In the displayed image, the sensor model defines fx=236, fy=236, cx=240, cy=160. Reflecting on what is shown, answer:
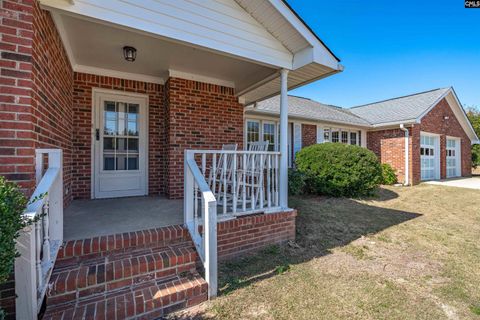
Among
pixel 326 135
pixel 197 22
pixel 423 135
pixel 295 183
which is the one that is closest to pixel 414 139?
pixel 423 135

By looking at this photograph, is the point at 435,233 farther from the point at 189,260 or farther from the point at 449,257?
the point at 189,260

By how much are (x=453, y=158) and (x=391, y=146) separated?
5.67m

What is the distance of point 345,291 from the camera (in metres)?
2.56

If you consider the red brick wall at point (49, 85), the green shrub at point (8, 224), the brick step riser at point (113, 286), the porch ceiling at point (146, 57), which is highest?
the porch ceiling at point (146, 57)

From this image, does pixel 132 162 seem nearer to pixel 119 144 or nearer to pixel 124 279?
pixel 119 144

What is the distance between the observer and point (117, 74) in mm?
4766

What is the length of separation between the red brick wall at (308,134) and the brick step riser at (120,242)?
334 inches

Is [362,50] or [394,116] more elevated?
[362,50]

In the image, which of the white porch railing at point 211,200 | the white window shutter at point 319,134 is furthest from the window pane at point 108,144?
the white window shutter at point 319,134

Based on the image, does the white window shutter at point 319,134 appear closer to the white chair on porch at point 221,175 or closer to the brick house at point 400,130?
the brick house at point 400,130

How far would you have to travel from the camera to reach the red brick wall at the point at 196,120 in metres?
4.84

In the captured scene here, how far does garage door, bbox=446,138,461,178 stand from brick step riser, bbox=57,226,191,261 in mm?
16313

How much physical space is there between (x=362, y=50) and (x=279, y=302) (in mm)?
9994

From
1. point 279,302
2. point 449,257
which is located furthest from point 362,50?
point 279,302
